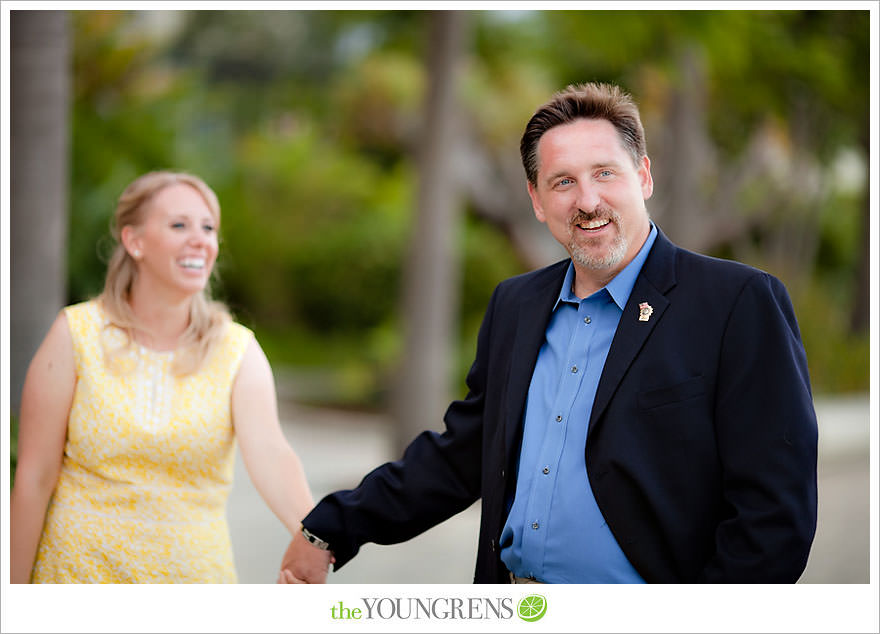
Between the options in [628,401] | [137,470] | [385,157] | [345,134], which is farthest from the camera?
[385,157]

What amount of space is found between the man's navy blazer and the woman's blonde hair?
0.95 m

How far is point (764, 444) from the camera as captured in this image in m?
1.98

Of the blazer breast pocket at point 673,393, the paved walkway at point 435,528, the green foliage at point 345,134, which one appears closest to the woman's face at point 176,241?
the blazer breast pocket at point 673,393

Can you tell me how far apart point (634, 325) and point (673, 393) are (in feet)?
→ 0.62

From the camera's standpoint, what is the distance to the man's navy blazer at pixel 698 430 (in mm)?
1982

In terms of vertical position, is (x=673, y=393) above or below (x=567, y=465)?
above

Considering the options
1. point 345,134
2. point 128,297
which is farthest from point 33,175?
point 345,134

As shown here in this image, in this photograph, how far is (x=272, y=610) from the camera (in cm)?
255

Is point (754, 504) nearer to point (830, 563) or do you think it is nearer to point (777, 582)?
point (777, 582)

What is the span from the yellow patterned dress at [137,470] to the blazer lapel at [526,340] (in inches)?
34.8

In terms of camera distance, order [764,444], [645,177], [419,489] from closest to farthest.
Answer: [764,444], [645,177], [419,489]

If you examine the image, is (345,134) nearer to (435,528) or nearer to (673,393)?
(435,528)

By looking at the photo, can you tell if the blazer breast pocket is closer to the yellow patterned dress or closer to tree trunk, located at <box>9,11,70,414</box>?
the yellow patterned dress

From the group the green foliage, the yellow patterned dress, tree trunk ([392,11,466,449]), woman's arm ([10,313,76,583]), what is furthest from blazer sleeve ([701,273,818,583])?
the green foliage
